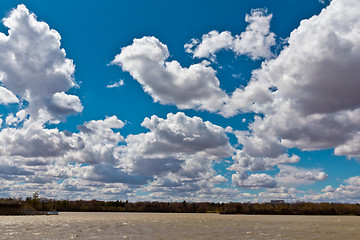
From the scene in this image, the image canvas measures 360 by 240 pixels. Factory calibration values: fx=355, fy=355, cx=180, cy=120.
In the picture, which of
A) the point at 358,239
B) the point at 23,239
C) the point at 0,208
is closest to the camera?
the point at 23,239

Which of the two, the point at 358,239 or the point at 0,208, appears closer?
the point at 358,239

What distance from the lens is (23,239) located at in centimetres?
5059

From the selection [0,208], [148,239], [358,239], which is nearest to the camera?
[148,239]

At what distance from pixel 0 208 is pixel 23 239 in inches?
6751

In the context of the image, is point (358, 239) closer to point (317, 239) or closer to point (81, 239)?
point (317, 239)

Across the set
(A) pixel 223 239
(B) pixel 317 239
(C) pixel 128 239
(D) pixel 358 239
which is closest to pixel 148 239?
(C) pixel 128 239

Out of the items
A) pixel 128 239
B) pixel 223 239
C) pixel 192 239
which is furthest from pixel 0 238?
pixel 223 239

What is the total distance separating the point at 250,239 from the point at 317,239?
37.7ft

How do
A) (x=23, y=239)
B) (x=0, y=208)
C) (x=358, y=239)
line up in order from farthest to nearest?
(x=0, y=208) < (x=358, y=239) < (x=23, y=239)

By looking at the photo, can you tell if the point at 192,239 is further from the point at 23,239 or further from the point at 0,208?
the point at 0,208

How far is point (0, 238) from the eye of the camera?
52.7m

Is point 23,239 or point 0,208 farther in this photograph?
point 0,208

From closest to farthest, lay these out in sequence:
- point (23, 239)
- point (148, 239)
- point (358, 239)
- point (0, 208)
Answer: point (23, 239) → point (148, 239) → point (358, 239) → point (0, 208)

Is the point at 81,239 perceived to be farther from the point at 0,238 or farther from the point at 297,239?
the point at 297,239
